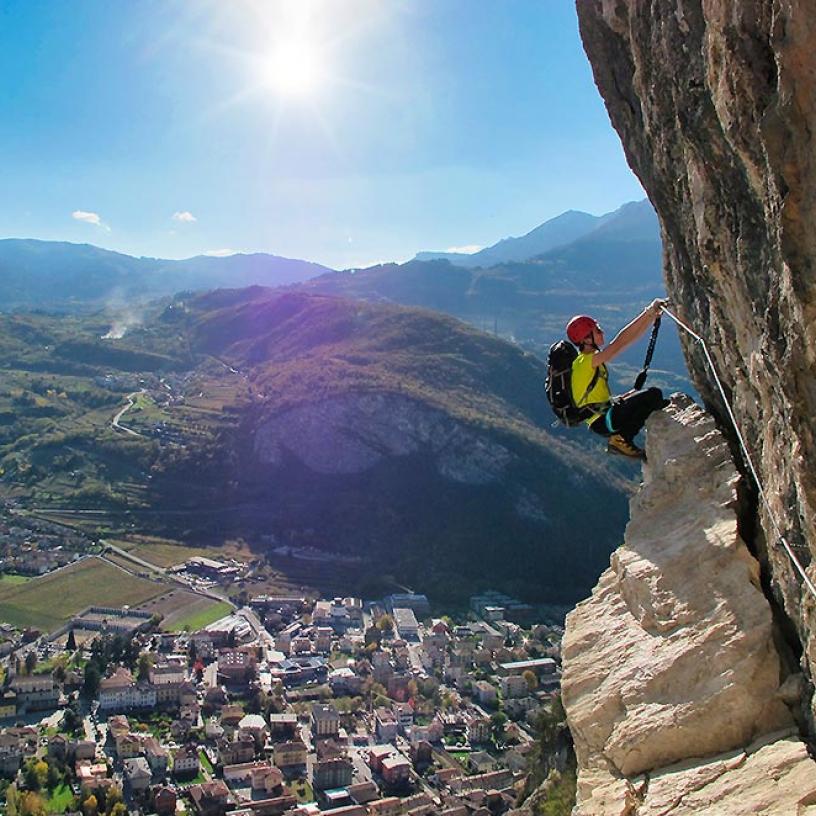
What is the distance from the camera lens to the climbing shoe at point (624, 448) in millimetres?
7461

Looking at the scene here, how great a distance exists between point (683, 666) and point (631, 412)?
2.92m

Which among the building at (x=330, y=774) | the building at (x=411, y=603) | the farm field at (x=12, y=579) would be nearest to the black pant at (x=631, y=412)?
the building at (x=330, y=774)

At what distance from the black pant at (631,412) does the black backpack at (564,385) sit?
7.1 inches

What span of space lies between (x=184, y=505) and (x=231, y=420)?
20809 mm

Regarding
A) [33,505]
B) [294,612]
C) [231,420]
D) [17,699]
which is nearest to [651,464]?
[17,699]

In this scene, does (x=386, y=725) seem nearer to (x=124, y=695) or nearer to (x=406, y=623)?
(x=124, y=695)

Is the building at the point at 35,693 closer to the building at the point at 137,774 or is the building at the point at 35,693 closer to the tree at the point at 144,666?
the tree at the point at 144,666

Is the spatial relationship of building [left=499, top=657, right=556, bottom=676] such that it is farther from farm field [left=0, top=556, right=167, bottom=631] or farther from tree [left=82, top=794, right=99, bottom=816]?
farm field [left=0, top=556, right=167, bottom=631]

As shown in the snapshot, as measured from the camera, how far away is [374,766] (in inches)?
1310

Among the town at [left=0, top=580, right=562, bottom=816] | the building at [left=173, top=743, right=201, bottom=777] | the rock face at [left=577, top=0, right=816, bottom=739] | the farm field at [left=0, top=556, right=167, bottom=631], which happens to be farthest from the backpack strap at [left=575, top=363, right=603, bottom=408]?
the farm field at [left=0, top=556, right=167, bottom=631]

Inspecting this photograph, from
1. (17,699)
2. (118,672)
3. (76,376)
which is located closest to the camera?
(17,699)

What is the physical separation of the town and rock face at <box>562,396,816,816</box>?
20.3 metres

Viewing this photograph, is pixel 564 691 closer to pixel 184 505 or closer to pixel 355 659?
pixel 355 659

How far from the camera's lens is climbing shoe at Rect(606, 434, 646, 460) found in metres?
7.46
